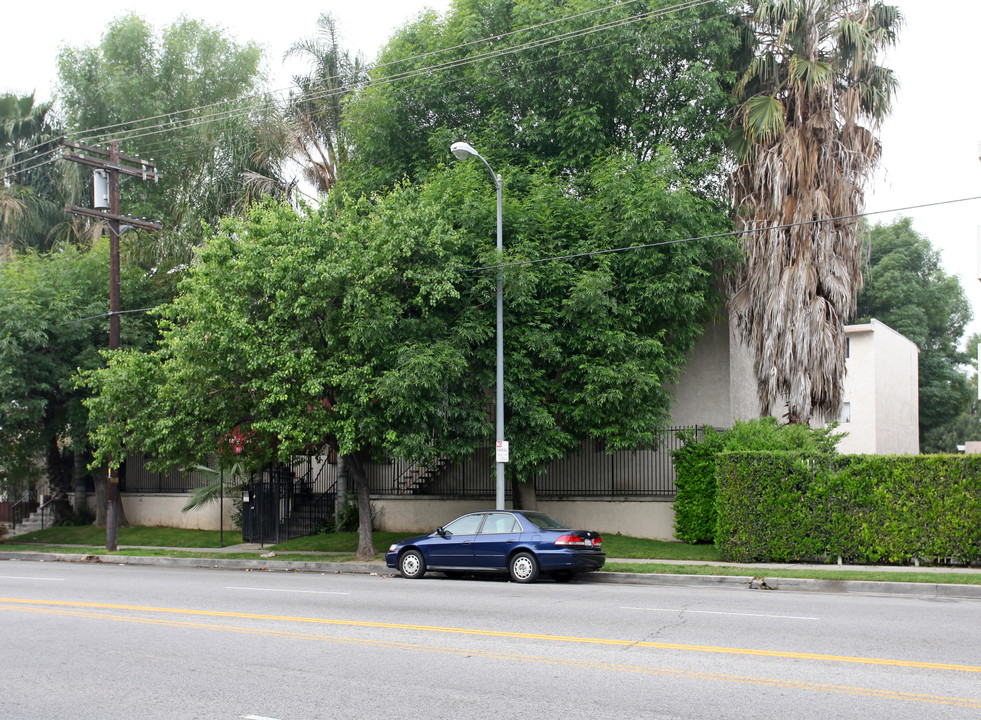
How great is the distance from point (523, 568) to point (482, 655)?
8.25 meters

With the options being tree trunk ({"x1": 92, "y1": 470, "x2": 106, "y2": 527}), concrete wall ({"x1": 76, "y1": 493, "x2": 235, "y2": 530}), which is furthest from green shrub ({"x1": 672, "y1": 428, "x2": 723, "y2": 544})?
tree trunk ({"x1": 92, "y1": 470, "x2": 106, "y2": 527})

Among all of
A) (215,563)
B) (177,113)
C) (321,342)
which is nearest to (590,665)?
(321,342)

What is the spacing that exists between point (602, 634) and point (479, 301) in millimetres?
11846

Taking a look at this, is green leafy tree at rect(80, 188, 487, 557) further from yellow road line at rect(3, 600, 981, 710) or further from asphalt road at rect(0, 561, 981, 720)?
yellow road line at rect(3, 600, 981, 710)

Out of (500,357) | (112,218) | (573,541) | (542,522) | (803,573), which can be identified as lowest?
(803,573)

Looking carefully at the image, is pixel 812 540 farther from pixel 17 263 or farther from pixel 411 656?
pixel 17 263

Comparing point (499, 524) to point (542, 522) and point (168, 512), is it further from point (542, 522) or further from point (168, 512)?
point (168, 512)

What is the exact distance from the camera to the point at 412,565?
17938 mm

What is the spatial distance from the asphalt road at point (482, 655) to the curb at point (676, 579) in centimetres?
148

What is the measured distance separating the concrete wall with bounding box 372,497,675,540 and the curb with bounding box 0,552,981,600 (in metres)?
4.97

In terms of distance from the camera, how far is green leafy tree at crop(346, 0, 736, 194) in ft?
75.7

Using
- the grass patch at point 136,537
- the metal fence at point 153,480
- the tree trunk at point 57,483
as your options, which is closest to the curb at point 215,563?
the grass patch at point 136,537

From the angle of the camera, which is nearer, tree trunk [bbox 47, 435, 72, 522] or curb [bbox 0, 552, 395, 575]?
curb [bbox 0, 552, 395, 575]

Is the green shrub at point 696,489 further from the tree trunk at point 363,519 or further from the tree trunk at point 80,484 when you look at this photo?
the tree trunk at point 80,484
